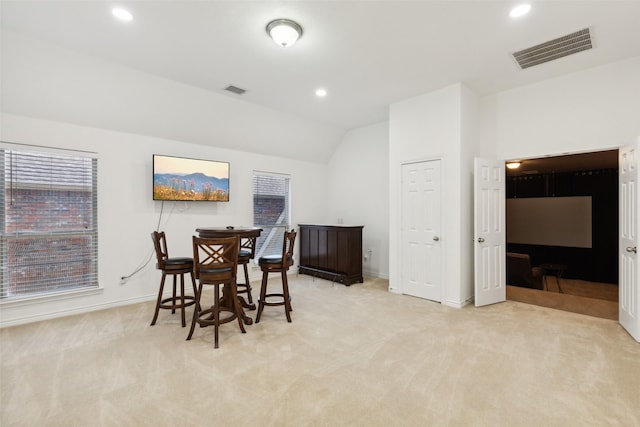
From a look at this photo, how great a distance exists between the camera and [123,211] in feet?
13.6

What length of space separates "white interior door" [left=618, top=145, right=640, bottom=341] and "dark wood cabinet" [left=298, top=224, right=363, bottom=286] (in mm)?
3395

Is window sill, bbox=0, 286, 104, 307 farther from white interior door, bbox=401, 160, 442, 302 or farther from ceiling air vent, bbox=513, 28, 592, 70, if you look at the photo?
ceiling air vent, bbox=513, 28, 592, 70

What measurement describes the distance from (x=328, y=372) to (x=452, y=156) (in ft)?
10.8

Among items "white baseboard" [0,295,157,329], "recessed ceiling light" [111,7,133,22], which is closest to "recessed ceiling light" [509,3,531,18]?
"recessed ceiling light" [111,7,133,22]

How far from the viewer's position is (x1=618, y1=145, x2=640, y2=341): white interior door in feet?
9.91

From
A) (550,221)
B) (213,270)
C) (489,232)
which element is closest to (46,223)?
(213,270)

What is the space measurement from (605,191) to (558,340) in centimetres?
585

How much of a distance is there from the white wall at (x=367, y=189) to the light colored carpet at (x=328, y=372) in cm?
228

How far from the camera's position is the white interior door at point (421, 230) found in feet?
14.0

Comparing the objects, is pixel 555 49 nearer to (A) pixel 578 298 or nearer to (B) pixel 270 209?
(A) pixel 578 298

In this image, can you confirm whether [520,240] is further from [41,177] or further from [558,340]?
[41,177]

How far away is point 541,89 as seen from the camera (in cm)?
397

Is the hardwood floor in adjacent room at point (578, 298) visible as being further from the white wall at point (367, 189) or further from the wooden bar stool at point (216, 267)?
the wooden bar stool at point (216, 267)

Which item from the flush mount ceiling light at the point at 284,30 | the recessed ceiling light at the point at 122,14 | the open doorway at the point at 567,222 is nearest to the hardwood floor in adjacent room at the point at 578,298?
the open doorway at the point at 567,222
